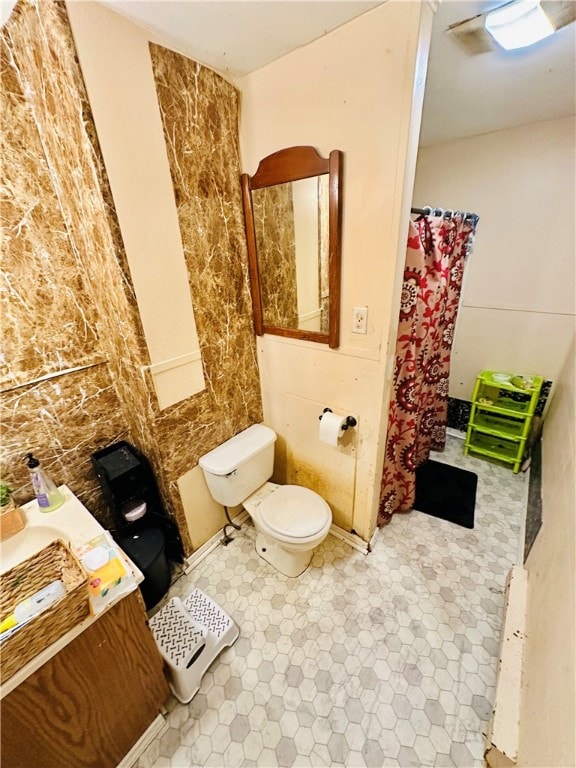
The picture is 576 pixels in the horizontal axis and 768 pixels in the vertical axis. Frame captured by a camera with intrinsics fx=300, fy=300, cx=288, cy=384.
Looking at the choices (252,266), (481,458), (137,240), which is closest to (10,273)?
(137,240)

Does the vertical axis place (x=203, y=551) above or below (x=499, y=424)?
below

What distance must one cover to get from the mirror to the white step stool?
4.38 ft

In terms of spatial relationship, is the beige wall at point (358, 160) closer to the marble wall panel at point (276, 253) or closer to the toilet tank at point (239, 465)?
the marble wall panel at point (276, 253)

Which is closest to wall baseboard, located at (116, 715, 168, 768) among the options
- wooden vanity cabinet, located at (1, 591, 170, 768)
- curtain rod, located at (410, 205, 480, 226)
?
wooden vanity cabinet, located at (1, 591, 170, 768)

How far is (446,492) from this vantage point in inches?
81.8

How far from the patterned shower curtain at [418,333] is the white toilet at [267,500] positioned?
1.76ft

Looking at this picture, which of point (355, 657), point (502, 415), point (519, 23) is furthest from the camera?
point (502, 415)

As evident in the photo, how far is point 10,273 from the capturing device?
1113 millimetres

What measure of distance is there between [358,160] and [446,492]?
2.03 m

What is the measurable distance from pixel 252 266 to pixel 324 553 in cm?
162

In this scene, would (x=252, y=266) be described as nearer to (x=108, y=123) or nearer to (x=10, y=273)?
(x=108, y=123)

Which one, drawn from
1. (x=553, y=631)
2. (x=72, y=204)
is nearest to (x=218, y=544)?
(x=553, y=631)

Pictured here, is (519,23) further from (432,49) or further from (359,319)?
(359,319)

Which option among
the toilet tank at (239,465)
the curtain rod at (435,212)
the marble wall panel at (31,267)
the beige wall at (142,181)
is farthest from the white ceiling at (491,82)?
the toilet tank at (239,465)
